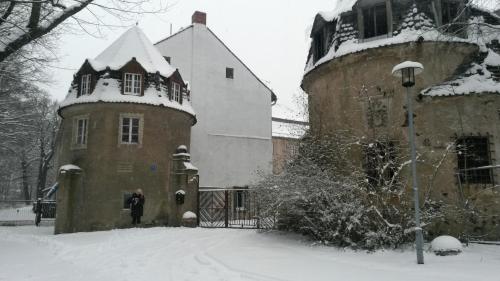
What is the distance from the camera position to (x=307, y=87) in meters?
17.7

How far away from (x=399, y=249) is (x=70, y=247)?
9908mm

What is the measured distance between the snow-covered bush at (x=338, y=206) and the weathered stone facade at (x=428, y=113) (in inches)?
73.5

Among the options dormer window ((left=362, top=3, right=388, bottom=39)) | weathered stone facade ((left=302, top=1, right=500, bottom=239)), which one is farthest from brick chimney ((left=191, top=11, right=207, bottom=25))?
dormer window ((left=362, top=3, right=388, bottom=39))

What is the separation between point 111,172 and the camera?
762 inches

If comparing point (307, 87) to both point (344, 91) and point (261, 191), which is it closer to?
point (344, 91)

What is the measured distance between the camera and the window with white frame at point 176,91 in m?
21.7

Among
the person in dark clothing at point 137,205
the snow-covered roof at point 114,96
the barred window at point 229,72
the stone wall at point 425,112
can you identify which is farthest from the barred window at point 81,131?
the barred window at point 229,72

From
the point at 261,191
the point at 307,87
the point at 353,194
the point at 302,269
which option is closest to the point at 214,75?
the point at 307,87

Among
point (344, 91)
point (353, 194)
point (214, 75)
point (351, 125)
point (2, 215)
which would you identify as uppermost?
point (214, 75)

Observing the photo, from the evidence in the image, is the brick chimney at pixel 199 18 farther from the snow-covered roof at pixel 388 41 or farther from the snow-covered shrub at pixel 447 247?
the snow-covered shrub at pixel 447 247

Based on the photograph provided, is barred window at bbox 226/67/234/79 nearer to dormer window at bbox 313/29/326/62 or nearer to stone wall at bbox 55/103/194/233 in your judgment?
stone wall at bbox 55/103/194/233

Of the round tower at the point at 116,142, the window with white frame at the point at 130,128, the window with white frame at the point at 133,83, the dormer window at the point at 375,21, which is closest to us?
the dormer window at the point at 375,21

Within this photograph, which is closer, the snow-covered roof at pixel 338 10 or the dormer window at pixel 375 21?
the dormer window at pixel 375 21

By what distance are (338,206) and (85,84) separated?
49.2ft
